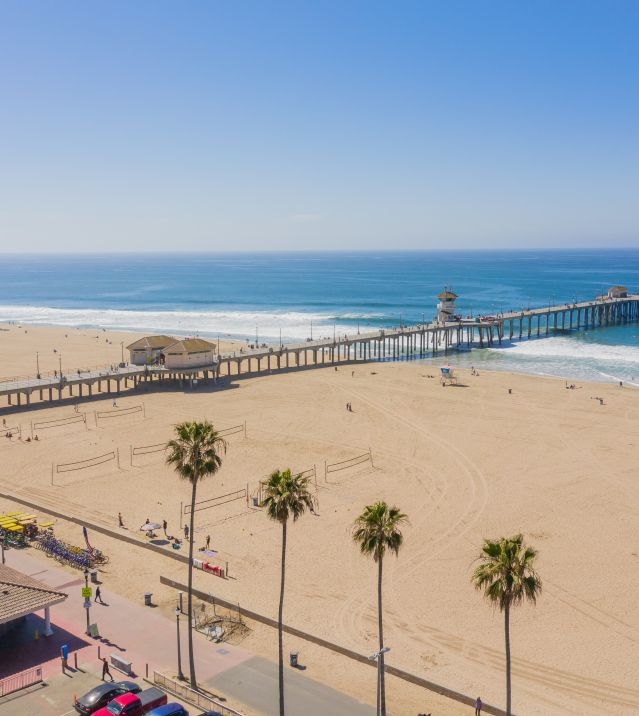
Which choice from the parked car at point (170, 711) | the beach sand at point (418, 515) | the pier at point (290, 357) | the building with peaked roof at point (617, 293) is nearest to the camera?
the parked car at point (170, 711)

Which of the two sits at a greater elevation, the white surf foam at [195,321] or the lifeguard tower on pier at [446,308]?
the lifeguard tower on pier at [446,308]

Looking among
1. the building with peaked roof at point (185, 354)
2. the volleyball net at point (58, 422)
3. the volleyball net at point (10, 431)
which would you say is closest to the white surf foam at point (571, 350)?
the building with peaked roof at point (185, 354)

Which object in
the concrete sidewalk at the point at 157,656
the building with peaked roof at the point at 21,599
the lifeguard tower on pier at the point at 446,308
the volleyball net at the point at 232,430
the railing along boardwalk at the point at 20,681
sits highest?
the lifeguard tower on pier at the point at 446,308

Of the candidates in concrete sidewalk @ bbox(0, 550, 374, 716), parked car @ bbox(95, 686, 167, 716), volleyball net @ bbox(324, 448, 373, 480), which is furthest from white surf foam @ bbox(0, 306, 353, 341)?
parked car @ bbox(95, 686, 167, 716)

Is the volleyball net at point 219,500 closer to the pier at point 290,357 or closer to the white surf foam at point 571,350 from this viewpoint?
the pier at point 290,357

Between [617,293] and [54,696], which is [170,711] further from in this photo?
[617,293]

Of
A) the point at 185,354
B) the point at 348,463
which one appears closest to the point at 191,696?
the point at 348,463

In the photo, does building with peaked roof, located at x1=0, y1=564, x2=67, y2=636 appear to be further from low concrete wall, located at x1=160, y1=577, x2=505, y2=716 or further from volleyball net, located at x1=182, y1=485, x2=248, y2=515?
volleyball net, located at x1=182, y1=485, x2=248, y2=515
